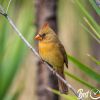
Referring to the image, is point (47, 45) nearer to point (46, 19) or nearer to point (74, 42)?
point (46, 19)

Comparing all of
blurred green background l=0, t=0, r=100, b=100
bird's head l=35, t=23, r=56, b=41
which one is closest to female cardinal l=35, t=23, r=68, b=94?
bird's head l=35, t=23, r=56, b=41

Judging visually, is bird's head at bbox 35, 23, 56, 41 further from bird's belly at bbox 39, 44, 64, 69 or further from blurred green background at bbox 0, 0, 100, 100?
blurred green background at bbox 0, 0, 100, 100

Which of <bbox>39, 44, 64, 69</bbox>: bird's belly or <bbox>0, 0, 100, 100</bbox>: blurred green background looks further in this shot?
<bbox>39, 44, 64, 69</bbox>: bird's belly

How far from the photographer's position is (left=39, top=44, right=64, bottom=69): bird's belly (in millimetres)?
4246

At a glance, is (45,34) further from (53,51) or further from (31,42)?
(31,42)

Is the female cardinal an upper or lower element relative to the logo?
upper

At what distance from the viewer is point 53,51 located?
4359 millimetres

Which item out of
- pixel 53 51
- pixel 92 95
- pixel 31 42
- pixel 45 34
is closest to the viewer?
pixel 92 95

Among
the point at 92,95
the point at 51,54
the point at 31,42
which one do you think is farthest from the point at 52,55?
the point at 31,42

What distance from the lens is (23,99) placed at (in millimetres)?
8172

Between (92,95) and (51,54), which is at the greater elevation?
(51,54)

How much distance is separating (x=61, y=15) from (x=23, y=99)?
1.37 meters

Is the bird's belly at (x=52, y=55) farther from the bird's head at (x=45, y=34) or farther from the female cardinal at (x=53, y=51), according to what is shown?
the bird's head at (x=45, y=34)

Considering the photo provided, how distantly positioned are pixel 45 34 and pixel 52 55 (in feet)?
1.36
